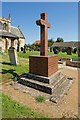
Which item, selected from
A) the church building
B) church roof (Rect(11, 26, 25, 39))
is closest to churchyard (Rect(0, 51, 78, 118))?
the church building

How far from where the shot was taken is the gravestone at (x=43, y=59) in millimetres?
7957

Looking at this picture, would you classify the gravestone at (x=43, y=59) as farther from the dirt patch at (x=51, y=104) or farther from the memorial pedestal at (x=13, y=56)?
the memorial pedestal at (x=13, y=56)

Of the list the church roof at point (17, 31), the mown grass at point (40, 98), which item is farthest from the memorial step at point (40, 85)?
the church roof at point (17, 31)

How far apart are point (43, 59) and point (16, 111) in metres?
3.69

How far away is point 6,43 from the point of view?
35.6 metres

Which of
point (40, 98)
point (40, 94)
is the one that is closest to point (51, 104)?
point (40, 98)

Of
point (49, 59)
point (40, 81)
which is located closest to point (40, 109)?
point (40, 81)

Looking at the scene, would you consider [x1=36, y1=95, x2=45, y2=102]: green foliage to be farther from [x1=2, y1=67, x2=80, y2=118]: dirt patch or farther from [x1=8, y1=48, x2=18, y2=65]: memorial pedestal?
[x1=8, y1=48, x2=18, y2=65]: memorial pedestal

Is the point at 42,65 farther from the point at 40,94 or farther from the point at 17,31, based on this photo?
the point at 17,31

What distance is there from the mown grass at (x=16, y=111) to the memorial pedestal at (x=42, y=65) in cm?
288

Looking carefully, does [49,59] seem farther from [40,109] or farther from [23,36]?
[23,36]

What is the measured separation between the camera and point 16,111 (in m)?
4.90

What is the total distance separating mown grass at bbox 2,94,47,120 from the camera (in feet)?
15.2

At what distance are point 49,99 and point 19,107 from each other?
1.55m
